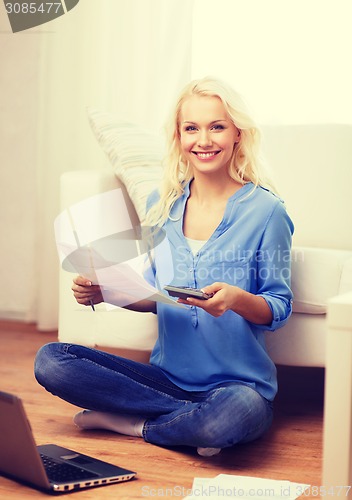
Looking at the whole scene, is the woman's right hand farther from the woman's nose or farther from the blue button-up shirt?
the woman's nose

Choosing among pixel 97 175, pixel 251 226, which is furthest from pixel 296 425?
pixel 97 175

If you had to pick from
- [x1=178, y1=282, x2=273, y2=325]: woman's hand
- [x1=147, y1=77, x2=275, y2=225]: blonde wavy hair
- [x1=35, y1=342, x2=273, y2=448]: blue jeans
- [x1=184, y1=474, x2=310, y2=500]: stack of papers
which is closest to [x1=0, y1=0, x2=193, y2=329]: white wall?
[x1=147, y1=77, x2=275, y2=225]: blonde wavy hair

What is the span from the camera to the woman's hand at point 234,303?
1.58 meters

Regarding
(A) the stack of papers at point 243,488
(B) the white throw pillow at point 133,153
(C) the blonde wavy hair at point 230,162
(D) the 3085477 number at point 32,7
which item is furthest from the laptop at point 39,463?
(D) the 3085477 number at point 32,7

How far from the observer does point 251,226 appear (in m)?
1.76

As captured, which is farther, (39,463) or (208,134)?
(208,134)

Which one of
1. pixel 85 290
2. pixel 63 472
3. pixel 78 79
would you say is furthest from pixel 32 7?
pixel 63 472

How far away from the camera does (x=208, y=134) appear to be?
178 cm

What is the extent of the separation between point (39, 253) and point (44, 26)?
84cm

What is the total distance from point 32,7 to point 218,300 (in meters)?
2.05

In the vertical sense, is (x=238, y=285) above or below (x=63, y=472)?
above

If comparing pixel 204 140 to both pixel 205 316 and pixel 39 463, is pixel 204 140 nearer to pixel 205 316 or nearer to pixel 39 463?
pixel 205 316

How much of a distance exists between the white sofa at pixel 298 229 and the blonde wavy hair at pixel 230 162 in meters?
0.23

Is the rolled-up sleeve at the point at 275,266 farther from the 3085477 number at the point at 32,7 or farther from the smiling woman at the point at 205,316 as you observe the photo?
the 3085477 number at the point at 32,7
